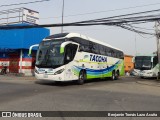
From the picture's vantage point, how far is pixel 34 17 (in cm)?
4078

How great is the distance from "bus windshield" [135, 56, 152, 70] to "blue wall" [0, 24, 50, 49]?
1175cm

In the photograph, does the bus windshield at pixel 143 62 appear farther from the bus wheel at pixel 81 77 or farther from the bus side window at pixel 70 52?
the bus side window at pixel 70 52

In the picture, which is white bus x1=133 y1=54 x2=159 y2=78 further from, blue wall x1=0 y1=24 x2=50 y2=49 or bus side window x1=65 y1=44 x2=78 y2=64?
bus side window x1=65 y1=44 x2=78 y2=64

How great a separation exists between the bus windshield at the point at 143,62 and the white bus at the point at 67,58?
11.9 meters

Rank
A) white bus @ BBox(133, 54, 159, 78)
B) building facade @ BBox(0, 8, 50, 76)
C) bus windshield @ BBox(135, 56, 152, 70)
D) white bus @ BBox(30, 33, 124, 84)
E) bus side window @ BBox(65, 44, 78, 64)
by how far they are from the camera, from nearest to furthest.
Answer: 1. white bus @ BBox(30, 33, 124, 84)
2. bus side window @ BBox(65, 44, 78, 64)
3. building facade @ BBox(0, 8, 50, 76)
4. white bus @ BBox(133, 54, 159, 78)
5. bus windshield @ BBox(135, 56, 152, 70)

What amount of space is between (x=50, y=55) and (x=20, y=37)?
592 inches

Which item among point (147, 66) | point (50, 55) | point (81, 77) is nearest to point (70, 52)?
point (50, 55)

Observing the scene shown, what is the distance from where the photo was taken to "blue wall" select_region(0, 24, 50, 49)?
33.2 meters

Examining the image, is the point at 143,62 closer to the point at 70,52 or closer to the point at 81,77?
the point at 81,77

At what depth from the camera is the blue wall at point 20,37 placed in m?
33.2

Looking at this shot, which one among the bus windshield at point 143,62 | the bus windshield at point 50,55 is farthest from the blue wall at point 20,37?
the bus windshield at point 50,55

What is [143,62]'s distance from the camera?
1385 inches

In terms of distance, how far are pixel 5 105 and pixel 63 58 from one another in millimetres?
8775

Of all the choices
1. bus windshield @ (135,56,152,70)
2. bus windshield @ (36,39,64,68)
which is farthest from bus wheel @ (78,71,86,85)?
bus windshield @ (135,56,152,70)
